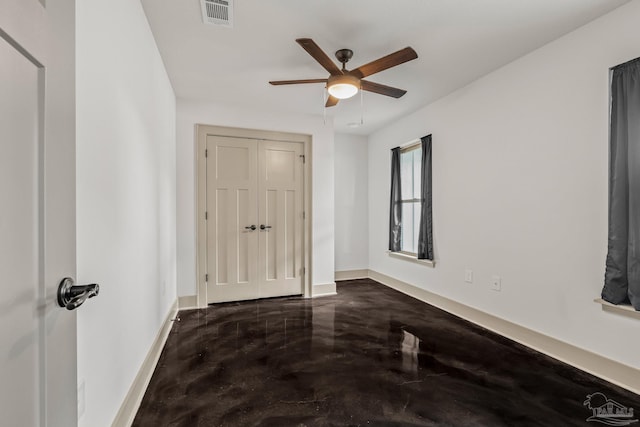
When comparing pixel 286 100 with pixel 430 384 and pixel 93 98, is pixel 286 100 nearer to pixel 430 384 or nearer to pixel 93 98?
pixel 93 98

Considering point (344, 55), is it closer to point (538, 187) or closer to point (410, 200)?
point (538, 187)

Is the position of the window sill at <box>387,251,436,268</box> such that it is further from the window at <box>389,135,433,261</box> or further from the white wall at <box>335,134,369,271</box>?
the white wall at <box>335,134,369,271</box>

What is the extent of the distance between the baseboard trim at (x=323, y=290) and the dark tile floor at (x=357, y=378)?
2.78 ft

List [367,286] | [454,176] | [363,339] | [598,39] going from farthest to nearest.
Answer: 1. [367,286]
2. [454,176]
3. [363,339]
4. [598,39]

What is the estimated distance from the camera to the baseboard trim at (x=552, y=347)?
1.96 meters

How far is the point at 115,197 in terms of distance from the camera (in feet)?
4.93

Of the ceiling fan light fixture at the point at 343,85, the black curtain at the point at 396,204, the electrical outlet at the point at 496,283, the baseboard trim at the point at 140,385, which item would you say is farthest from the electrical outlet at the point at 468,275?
the baseboard trim at the point at 140,385

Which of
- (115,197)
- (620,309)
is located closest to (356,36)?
(115,197)

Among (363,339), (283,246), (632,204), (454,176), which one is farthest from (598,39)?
(283,246)

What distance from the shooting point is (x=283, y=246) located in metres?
3.96

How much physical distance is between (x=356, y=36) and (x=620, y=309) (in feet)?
8.76

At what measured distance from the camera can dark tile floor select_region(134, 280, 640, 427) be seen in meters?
1.70

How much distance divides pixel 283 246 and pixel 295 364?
1873 mm

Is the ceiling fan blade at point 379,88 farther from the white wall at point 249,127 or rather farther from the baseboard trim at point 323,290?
the baseboard trim at point 323,290
